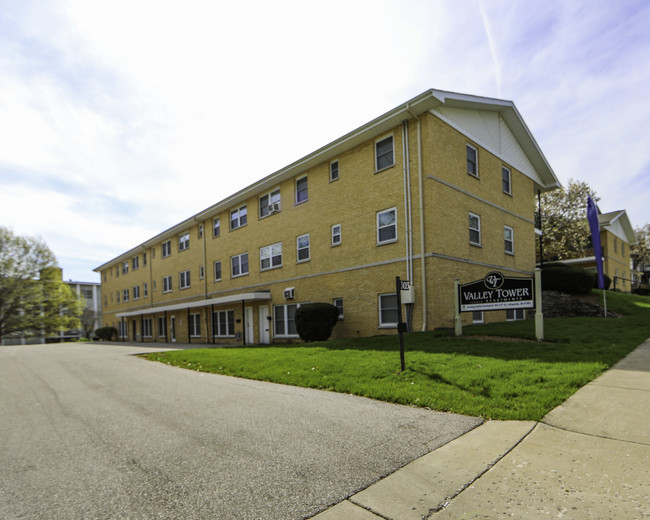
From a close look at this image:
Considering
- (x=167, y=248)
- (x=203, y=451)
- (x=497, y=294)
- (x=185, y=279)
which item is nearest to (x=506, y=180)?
(x=497, y=294)

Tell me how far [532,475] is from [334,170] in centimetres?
1600

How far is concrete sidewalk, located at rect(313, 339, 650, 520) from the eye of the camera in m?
2.95

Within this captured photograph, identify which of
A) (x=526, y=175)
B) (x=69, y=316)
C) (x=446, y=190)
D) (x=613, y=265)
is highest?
(x=526, y=175)

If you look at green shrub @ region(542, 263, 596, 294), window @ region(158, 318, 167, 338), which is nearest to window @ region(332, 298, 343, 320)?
green shrub @ region(542, 263, 596, 294)

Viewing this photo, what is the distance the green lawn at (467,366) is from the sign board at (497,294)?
0.88 meters

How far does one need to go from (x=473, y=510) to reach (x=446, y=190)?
13.7 metres

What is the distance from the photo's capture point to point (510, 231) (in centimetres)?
1983

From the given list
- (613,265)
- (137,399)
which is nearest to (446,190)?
(137,399)

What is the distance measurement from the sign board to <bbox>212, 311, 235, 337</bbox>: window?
53.7ft

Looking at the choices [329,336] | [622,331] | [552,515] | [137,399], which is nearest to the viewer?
[552,515]

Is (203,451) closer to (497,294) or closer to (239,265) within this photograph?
(497,294)

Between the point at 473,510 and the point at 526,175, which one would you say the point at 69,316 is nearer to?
the point at 526,175

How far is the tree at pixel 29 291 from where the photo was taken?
42.3 meters

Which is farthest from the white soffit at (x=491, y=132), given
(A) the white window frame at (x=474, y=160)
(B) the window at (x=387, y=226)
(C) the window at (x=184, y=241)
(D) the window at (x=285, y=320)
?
(C) the window at (x=184, y=241)
